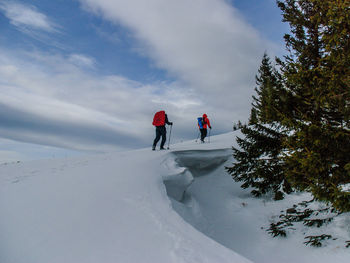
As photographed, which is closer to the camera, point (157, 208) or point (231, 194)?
point (157, 208)

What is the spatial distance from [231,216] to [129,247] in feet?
18.9

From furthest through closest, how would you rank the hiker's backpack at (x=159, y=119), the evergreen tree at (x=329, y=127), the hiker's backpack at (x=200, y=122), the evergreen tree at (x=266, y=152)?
the hiker's backpack at (x=200, y=122)
the hiker's backpack at (x=159, y=119)
the evergreen tree at (x=266, y=152)
the evergreen tree at (x=329, y=127)

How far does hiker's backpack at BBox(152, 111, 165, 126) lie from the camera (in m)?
11.1

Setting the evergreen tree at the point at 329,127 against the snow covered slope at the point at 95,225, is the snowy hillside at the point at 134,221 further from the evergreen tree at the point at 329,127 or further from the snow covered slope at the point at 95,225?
the evergreen tree at the point at 329,127

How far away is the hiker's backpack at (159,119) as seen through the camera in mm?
11086

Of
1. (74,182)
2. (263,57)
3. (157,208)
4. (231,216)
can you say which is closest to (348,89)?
(157,208)

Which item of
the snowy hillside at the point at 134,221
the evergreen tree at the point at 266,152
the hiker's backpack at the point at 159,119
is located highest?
the hiker's backpack at the point at 159,119

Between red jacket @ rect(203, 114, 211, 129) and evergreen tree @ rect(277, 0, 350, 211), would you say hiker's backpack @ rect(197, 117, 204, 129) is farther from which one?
evergreen tree @ rect(277, 0, 350, 211)

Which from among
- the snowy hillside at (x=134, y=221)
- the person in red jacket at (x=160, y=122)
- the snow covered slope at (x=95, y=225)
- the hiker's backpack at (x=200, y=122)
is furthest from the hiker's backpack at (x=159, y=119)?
the snow covered slope at (x=95, y=225)

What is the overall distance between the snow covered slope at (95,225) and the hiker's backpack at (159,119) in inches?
209

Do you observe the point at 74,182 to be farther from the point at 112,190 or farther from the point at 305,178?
the point at 305,178

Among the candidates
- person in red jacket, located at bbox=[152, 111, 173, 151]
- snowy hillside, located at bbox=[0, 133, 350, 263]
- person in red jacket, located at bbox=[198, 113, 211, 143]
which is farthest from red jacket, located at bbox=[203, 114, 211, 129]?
snowy hillside, located at bbox=[0, 133, 350, 263]

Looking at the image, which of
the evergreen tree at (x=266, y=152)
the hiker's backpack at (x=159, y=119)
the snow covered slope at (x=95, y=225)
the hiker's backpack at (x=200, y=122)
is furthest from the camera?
the hiker's backpack at (x=200, y=122)

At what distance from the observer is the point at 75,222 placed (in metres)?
3.81
